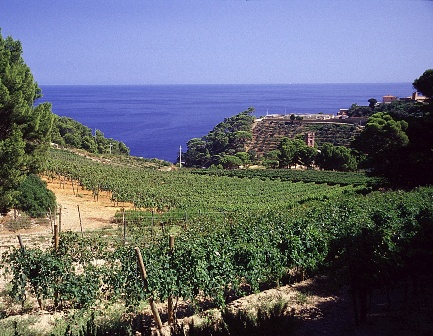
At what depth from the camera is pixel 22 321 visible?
284 inches

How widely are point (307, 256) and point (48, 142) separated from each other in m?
13.5

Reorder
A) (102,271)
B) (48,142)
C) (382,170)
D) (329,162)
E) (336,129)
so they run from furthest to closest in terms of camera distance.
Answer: (336,129) < (329,162) < (382,170) < (48,142) < (102,271)

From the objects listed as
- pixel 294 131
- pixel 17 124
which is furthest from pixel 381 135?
pixel 294 131

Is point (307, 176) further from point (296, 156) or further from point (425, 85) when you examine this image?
point (425, 85)

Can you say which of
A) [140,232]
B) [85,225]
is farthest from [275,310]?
[85,225]

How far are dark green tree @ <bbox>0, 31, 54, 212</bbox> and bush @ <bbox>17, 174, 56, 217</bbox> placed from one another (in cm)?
→ 40

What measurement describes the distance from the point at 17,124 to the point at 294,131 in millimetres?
80516

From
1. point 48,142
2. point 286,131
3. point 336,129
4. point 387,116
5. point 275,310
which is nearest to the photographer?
point 275,310

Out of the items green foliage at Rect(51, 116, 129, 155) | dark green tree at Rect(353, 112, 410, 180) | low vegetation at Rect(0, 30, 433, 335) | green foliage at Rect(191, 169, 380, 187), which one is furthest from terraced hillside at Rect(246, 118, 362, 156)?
low vegetation at Rect(0, 30, 433, 335)

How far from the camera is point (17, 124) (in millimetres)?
16734

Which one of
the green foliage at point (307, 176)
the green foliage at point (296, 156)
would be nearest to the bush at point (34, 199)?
the green foliage at point (307, 176)

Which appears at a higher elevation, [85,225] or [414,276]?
[414,276]

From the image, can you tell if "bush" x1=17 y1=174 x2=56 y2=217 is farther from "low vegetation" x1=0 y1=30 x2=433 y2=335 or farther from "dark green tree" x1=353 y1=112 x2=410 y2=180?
"dark green tree" x1=353 y1=112 x2=410 y2=180

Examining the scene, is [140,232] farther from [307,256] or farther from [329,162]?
[329,162]
